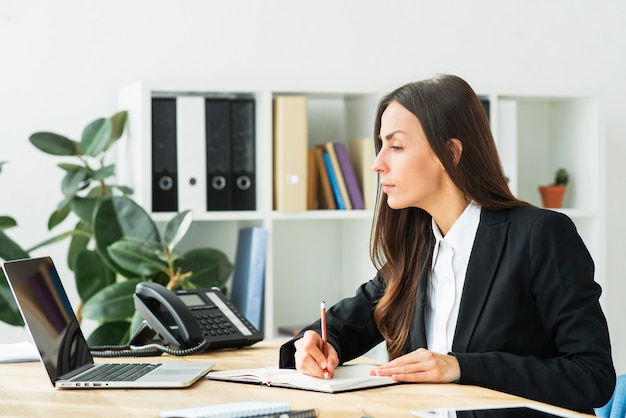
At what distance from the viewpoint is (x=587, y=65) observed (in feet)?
12.8

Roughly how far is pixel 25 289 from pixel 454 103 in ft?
2.97

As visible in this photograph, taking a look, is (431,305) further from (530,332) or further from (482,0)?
(482,0)

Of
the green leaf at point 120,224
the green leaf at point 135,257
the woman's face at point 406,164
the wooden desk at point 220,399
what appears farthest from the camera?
the green leaf at point 120,224

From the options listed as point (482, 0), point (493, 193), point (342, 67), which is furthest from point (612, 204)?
point (493, 193)

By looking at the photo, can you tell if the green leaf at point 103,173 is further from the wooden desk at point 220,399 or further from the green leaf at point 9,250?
the wooden desk at point 220,399

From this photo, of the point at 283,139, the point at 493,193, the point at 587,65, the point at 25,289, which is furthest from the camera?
the point at 587,65

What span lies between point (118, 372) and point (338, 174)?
5.56 feet

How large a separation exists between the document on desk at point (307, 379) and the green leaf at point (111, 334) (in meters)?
1.32

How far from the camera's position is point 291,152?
3.14 metres

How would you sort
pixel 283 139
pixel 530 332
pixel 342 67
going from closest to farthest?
pixel 530 332 → pixel 283 139 → pixel 342 67

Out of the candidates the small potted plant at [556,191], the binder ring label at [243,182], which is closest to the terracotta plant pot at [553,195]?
the small potted plant at [556,191]

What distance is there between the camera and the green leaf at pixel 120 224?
290 cm

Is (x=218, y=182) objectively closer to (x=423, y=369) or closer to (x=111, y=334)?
(x=111, y=334)

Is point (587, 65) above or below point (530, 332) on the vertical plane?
above
